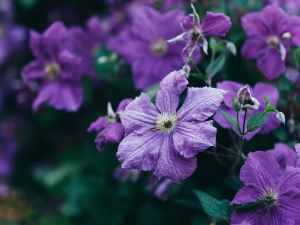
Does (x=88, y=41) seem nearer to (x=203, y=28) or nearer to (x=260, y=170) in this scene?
(x=203, y=28)

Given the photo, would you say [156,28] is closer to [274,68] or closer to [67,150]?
[274,68]

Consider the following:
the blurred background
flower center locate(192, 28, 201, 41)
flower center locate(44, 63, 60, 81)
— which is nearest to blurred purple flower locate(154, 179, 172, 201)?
the blurred background

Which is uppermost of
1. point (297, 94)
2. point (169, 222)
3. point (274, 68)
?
point (274, 68)

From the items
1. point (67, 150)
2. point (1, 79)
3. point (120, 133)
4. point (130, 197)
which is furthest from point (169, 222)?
point (1, 79)

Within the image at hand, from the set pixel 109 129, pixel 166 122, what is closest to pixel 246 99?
pixel 166 122

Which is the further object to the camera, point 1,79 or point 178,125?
point 1,79

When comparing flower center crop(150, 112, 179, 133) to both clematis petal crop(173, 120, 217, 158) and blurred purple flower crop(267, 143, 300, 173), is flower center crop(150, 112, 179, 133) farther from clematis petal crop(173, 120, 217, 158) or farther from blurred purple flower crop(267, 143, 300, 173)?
blurred purple flower crop(267, 143, 300, 173)
